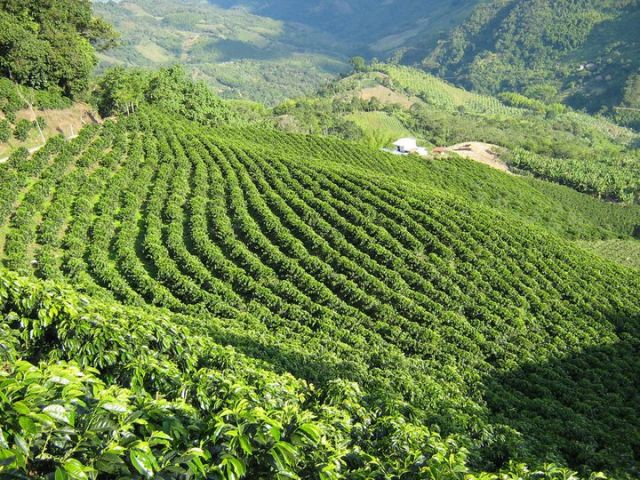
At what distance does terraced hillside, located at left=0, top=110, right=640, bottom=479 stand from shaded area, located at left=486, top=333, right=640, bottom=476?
3.6 inches

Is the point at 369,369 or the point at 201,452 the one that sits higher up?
the point at 201,452

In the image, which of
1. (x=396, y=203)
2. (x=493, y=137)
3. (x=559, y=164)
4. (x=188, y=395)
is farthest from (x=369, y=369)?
(x=493, y=137)

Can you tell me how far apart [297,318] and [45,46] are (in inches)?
1640

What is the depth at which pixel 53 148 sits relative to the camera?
116 ft

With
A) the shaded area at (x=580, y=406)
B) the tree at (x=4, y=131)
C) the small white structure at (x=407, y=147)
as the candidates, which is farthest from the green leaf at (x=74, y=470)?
the small white structure at (x=407, y=147)

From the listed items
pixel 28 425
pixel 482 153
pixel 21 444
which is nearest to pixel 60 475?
pixel 21 444

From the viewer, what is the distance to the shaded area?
1567 centimetres

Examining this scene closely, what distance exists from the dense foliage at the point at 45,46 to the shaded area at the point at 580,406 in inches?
1932

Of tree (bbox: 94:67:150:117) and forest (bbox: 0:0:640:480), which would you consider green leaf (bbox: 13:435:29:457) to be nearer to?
forest (bbox: 0:0:640:480)

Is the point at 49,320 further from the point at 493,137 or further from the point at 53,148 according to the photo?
the point at 493,137

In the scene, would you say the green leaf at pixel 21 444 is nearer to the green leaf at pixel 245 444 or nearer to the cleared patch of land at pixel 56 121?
the green leaf at pixel 245 444

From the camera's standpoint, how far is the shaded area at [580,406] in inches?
617

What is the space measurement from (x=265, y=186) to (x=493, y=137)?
341 feet

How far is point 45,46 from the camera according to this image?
45.4 m
